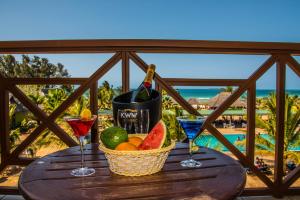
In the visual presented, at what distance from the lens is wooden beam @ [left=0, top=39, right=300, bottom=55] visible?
1.80 m

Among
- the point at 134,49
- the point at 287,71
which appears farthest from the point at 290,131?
the point at 134,49

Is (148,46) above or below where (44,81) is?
above

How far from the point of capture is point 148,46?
1.82 m

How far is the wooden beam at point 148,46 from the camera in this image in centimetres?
180

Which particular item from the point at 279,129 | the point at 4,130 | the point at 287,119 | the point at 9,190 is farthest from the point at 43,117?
the point at 287,119

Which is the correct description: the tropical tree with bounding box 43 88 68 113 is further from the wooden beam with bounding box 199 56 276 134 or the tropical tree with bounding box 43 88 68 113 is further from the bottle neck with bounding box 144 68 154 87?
the bottle neck with bounding box 144 68 154 87

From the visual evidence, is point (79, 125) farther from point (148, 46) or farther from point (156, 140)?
point (148, 46)

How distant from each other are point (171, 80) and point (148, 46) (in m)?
0.28

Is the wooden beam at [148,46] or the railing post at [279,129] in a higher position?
the wooden beam at [148,46]

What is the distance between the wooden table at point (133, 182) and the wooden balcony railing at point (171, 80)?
870mm

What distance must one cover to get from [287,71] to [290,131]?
20.2 feet

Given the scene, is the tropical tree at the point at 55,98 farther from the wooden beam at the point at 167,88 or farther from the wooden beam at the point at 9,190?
the wooden beam at the point at 167,88

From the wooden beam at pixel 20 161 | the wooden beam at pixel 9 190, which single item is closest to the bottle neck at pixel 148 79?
the wooden beam at pixel 20 161

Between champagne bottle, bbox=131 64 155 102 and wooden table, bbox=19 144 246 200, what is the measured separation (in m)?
0.40
